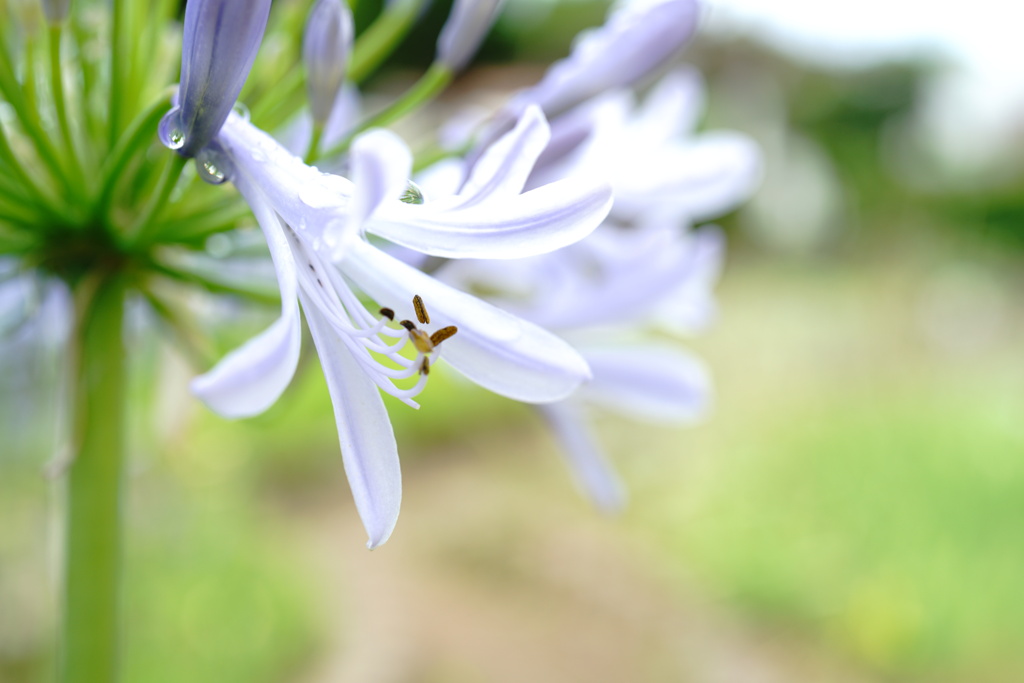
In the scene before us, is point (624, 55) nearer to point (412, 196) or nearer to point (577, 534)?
point (412, 196)

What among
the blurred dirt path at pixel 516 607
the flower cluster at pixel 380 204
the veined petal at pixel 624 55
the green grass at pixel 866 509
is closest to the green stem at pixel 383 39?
the flower cluster at pixel 380 204

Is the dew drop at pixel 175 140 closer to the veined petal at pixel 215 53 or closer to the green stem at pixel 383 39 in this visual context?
the veined petal at pixel 215 53

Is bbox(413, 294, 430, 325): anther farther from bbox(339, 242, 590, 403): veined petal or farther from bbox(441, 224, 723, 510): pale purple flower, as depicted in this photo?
bbox(441, 224, 723, 510): pale purple flower

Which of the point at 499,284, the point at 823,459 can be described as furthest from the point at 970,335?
the point at 499,284

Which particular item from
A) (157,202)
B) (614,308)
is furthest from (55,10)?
(614,308)

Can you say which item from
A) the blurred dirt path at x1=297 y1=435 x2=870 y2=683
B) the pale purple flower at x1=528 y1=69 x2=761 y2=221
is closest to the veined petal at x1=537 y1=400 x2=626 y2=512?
the pale purple flower at x1=528 y1=69 x2=761 y2=221

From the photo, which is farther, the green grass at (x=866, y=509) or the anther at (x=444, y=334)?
the green grass at (x=866, y=509)
